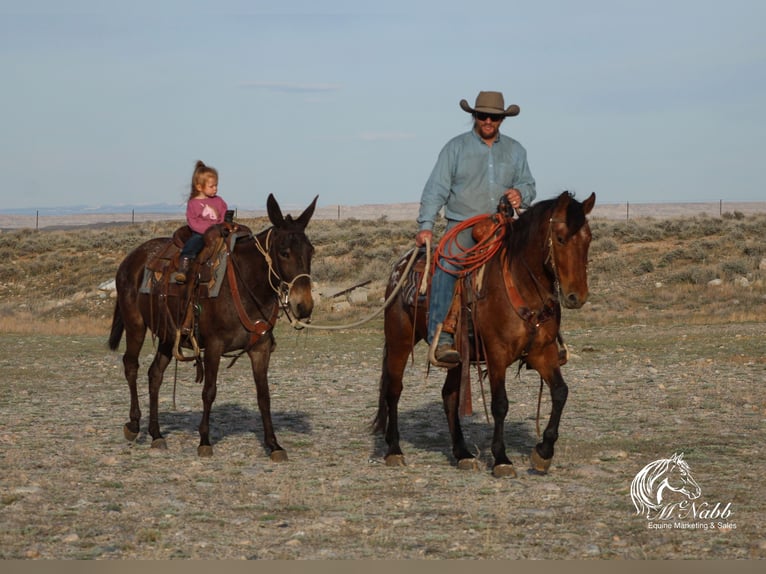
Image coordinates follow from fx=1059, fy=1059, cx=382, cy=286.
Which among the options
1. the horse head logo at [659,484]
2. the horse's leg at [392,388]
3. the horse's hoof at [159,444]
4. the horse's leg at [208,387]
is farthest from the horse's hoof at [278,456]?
the horse head logo at [659,484]

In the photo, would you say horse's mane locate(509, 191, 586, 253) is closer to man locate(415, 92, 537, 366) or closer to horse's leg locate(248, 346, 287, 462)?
man locate(415, 92, 537, 366)

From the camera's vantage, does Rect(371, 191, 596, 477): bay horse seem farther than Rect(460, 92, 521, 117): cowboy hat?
No

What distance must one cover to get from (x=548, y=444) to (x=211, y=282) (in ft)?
12.4

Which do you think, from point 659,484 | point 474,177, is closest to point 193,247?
point 474,177

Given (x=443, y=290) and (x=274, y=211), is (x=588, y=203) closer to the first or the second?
(x=443, y=290)

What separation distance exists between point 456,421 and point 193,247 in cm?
331

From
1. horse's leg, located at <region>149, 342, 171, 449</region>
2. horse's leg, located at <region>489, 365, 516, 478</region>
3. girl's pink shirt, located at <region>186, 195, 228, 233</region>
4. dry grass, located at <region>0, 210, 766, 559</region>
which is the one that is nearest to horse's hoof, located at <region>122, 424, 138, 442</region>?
dry grass, located at <region>0, 210, 766, 559</region>

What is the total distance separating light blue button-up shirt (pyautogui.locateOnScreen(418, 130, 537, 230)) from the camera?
9.95 metres

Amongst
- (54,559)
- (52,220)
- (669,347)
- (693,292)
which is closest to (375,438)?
(54,559)

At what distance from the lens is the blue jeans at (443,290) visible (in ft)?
32.0

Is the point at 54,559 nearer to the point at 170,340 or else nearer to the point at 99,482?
the point at 99,482

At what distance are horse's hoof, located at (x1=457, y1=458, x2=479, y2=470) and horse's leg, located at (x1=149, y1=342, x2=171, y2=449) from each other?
131 inches

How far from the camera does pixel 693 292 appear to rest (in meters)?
34.0

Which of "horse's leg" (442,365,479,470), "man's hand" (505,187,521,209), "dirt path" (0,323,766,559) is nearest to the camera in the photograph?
"dirt path" (0,323,766,559)
